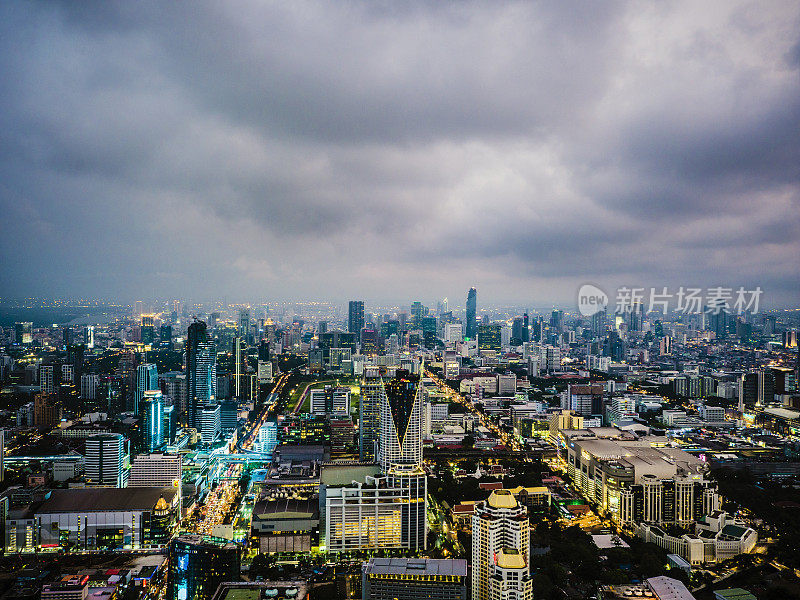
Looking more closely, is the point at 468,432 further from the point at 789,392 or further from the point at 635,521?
the point at 789,392

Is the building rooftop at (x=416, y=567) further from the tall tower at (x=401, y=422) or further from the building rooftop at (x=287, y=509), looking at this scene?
the tall tower at (x=401, y=422)

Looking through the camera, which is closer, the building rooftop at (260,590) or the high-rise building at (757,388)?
the building rooftop at (260,590)

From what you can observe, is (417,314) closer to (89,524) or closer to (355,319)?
(355,319)

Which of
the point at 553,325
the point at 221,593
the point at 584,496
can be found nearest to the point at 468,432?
the point at 584,496

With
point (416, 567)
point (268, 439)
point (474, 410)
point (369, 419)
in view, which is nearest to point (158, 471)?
point (268, 439)

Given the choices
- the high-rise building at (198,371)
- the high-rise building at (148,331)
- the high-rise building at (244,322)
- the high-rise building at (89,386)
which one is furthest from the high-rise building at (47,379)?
the high-rise building at (244,322)

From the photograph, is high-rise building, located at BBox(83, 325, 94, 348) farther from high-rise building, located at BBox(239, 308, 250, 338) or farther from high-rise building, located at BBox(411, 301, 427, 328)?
high-rise building, located at BBox(411, 301, 427, 328)

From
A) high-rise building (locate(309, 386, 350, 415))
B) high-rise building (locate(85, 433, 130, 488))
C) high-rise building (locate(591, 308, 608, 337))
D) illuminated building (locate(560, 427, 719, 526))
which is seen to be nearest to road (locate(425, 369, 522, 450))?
illuminated building (locate(560, 427, 719, 526))
